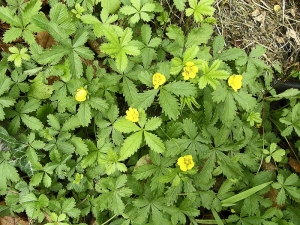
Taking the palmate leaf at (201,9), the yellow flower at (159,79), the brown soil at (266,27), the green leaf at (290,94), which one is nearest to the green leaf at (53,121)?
the yellow flower at (159,79)

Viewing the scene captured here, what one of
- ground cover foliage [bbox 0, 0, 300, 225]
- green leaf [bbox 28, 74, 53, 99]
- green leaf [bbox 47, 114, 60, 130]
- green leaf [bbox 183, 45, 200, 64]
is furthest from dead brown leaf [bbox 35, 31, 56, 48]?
green leaf [bbox 183, 45, 200, 64]

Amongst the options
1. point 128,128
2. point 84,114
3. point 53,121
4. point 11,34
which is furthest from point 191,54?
point 11,34

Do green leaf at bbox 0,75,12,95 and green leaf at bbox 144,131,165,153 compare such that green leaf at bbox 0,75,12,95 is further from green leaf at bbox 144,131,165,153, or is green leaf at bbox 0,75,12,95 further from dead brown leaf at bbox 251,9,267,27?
dead brown leaf at bbox 251,9,267,27

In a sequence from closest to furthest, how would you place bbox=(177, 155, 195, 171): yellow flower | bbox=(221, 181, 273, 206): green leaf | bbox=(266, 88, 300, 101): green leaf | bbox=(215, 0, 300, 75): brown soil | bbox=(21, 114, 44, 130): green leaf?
1. bbox=(177, 155, 195, 171): yellow flower
2. bbox=(21, 114, 44, 130): green leaf
3. bbox=(221, 181, 273, 206): green leaf
4. bbox=(266, 88, 300, 101): green leaf
5. bbox=(215, 0, 300, 75): brown soil

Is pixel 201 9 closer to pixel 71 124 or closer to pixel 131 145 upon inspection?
pixel 131 145

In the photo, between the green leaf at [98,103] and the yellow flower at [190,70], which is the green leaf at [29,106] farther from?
the yellow flower at [190,70]

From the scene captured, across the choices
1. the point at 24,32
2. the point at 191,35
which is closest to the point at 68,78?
the point at 24,32

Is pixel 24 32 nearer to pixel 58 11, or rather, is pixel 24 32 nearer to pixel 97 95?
pixel 58 11
